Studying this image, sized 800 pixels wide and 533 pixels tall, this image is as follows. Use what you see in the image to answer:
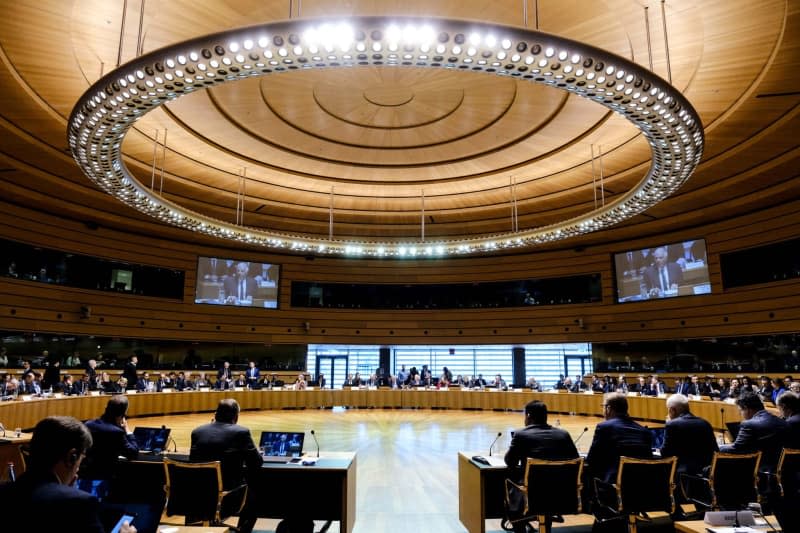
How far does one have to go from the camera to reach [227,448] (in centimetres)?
432

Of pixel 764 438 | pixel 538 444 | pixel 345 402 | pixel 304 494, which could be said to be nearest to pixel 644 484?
pixel 538 444

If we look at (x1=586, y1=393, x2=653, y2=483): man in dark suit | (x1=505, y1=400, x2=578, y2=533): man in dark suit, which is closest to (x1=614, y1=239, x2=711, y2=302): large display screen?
(x1=586, y1=393, x2=653, y2=483): man in dark suit

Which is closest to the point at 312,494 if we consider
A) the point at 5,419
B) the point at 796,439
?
the point at 796,439

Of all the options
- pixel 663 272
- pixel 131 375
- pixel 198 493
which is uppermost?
pixel 663 272

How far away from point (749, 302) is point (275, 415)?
13.0m

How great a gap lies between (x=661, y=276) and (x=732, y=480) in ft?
39.8

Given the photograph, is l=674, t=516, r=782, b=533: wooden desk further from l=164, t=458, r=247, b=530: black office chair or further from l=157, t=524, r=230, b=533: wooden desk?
l=164, t=458, r=247, b=530: black office chair

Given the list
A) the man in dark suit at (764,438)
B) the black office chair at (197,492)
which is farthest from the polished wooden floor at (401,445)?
the man in dark suit at (764,438)

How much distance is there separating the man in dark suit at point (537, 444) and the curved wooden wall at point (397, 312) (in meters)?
11.1

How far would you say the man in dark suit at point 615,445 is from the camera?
4.28 metres

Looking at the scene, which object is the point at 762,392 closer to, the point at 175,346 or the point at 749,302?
the point at 749,302

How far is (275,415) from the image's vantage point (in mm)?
14531

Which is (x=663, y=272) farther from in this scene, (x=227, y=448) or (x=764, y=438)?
(x=227, y=448)

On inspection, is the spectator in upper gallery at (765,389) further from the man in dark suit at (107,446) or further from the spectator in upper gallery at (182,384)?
the spectator in upper gallery at (182,384)
